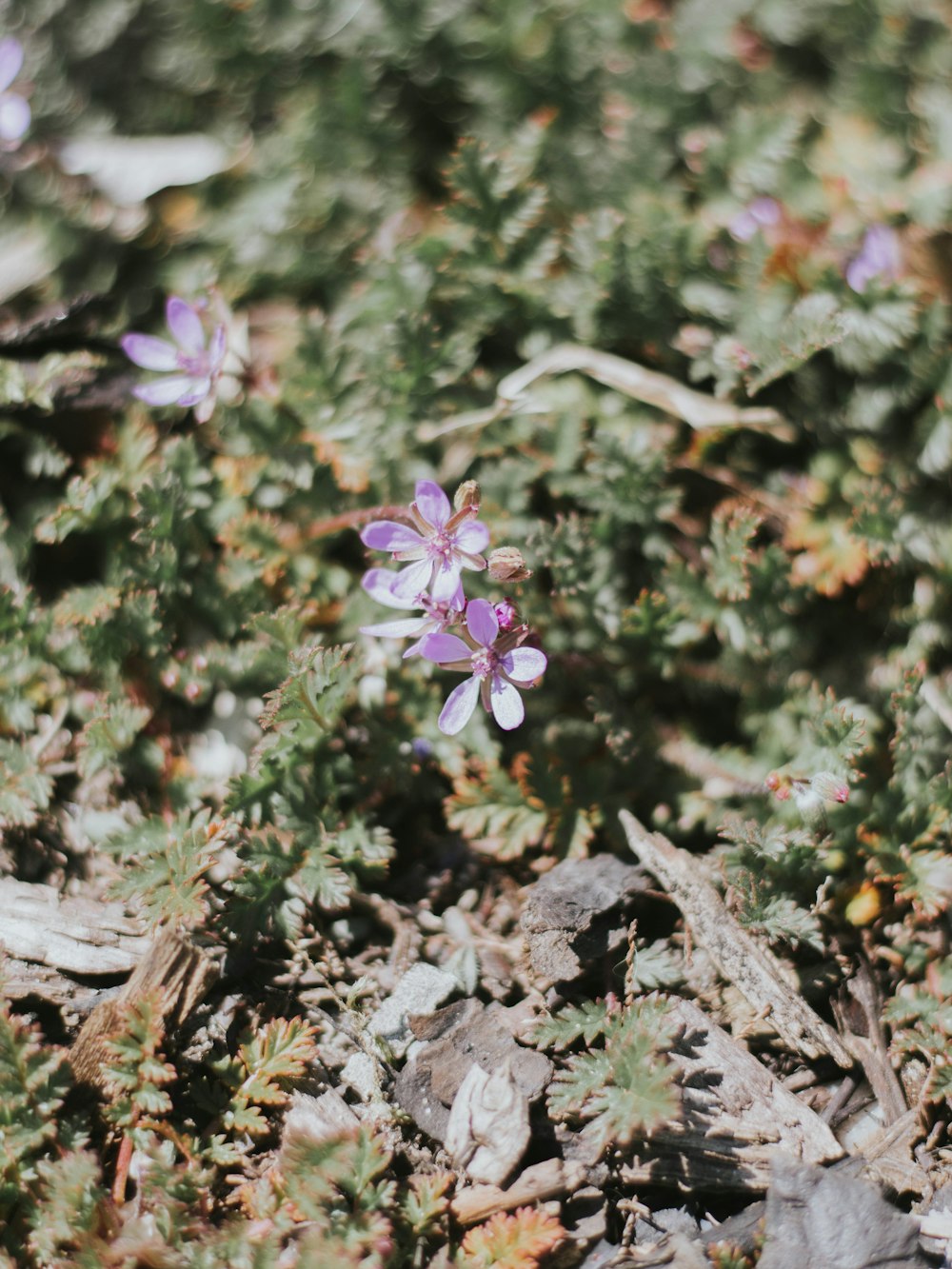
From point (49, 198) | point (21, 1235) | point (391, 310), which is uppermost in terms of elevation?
point (49, 198)

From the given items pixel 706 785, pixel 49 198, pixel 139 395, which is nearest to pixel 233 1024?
pixel 706 785

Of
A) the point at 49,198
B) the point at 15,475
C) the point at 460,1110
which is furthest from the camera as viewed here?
the point at 49,198

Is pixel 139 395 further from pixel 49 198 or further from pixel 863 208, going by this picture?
pixel 863 208

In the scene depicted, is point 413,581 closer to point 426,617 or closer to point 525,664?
point 426,617

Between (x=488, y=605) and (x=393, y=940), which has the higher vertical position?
(x=488, y=605)

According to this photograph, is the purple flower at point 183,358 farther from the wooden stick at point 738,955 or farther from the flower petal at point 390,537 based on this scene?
the wooden stick at point 738,955

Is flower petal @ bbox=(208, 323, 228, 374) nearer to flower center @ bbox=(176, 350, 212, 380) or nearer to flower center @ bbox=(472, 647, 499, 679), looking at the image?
flower center @ bbox=(176, 350, 212, 380)
